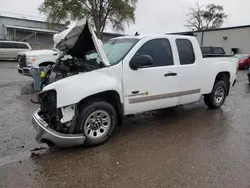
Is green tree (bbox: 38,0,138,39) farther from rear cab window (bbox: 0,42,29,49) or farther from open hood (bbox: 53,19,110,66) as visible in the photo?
open hood (bbox: 53,19,110,66)

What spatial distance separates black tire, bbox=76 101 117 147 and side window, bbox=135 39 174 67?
4.27 ft

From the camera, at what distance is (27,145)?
4.41m

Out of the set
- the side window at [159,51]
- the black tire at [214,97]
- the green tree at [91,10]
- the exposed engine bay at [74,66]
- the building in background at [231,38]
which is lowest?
the black tire at [214,97]

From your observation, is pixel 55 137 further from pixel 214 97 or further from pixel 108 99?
pixel 214 97

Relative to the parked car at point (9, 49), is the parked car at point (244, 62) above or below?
below

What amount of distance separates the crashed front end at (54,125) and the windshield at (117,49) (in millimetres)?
1099

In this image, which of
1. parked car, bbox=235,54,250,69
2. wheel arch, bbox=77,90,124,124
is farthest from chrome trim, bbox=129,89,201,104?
parked car, bbox=235,54,250,69

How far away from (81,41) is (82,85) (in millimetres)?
868

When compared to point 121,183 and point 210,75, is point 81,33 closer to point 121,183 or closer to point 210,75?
point 121,183

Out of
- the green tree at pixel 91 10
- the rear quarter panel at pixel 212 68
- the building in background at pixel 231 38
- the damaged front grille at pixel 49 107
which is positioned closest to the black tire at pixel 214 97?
the rear quarter panel at pixel 212 68

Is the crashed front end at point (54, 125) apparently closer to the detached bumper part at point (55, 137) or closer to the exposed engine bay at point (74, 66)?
the detached bumper part at point (55, 137)

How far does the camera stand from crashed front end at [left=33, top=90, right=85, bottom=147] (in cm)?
386

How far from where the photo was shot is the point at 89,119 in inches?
164

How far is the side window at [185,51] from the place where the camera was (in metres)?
5.47
